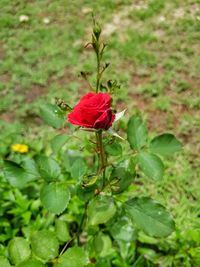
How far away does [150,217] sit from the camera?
1491 mm

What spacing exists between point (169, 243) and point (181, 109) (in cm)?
130

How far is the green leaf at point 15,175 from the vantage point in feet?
5.14

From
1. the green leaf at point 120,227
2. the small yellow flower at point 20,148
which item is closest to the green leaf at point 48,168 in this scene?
the green leaf at point 120,227

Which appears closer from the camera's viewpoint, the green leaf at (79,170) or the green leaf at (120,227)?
the green leaf at (79,170)

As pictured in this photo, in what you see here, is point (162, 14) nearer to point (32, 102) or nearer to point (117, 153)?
point (32, 102)

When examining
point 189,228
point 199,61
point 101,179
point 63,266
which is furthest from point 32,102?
point 63,266

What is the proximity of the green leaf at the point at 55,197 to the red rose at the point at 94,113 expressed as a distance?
0.35 meters

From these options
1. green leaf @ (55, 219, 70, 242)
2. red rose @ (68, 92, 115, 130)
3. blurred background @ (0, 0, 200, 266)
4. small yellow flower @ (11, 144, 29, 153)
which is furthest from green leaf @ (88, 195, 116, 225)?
small yellow flower @ (11, 144, 29, 153)

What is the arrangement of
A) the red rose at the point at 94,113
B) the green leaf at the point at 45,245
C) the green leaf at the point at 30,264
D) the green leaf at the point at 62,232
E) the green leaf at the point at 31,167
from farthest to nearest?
the green leaf at the point at 62,232 < the green leaf at the point at 31,167 < the green leaf at the point at 45,245 < the green leaf at the point at 30,264 < the red rose at the point at 94,113

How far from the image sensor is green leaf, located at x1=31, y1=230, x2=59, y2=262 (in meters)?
1.50

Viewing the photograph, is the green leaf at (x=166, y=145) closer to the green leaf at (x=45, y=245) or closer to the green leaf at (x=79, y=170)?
the green leaf at (x=79, y=170)

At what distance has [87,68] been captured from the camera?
3709 millimetres

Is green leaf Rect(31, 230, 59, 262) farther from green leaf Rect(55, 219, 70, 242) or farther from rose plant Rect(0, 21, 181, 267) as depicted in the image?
green leaf Rect(55, 219, 70, 242)

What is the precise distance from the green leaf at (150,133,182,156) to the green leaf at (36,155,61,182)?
376 millimetres
